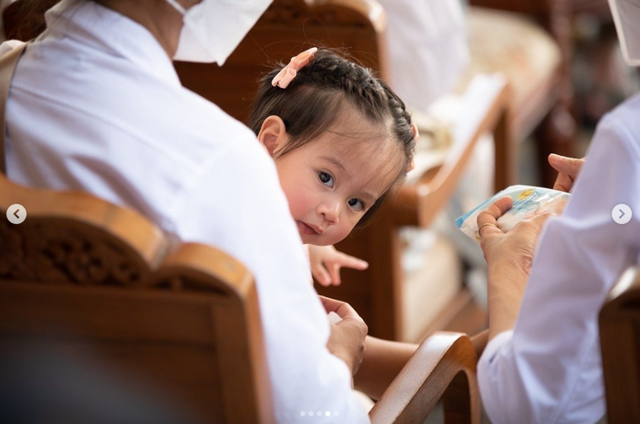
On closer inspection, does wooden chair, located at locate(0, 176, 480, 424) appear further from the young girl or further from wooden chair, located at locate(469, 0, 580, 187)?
wooden chair, located at locate(469, 0, 580, 187)

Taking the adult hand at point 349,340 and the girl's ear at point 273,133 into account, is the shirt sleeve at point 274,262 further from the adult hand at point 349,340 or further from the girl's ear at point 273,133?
the girl's ear at point 273,133

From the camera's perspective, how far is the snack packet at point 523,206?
112 centimetres

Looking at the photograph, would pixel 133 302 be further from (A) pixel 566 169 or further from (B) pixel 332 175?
(A) pixel 566 169

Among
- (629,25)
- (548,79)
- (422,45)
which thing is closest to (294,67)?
(629,25)

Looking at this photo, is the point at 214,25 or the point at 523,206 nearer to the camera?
the point at 214,25

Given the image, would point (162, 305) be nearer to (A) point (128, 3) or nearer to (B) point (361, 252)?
(A) point (128, 3)

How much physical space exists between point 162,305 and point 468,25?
8.96 feet

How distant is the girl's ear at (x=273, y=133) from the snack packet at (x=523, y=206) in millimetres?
254

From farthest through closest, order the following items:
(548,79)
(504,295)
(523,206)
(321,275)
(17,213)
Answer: (548,79) < (321,275) < (523,206) < (504,295) < (17,213)

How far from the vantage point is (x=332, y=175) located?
1.24 meters

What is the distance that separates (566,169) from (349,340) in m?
0.36

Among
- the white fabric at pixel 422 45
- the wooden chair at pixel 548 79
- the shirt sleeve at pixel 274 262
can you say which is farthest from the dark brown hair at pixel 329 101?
the wooden chair at pixel 548 79

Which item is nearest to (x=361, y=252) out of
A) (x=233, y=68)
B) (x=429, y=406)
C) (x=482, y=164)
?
→ (x=233, y=68)

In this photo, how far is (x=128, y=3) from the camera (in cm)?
93
